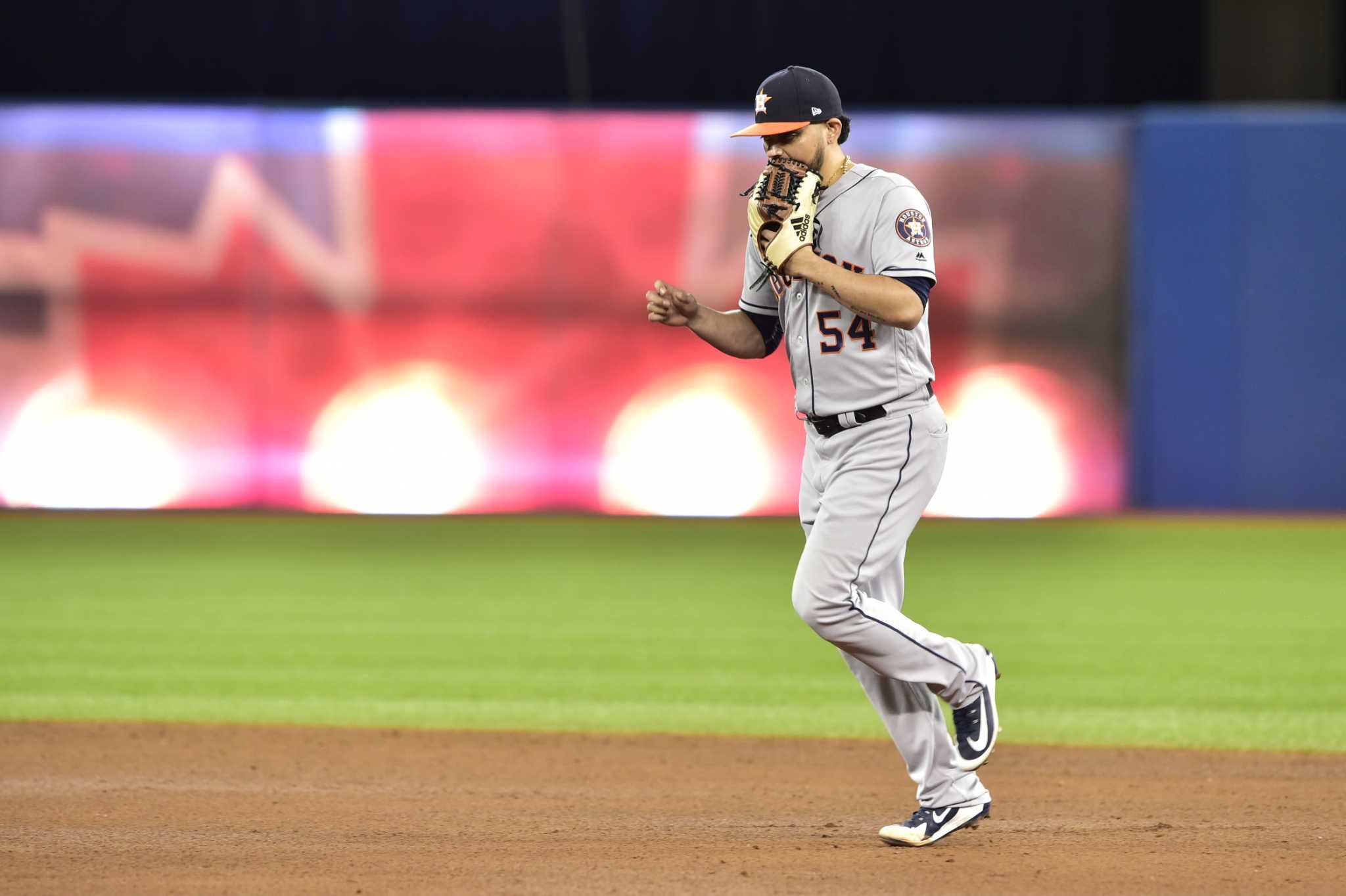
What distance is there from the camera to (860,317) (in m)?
4.14

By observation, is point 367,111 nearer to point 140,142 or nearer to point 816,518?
point 140,142

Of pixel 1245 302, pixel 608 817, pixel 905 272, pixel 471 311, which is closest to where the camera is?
pixel 905 272

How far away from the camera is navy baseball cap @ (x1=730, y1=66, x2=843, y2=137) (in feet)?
13.6

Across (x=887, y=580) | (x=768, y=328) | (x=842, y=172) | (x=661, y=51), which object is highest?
(x=661, y=51)

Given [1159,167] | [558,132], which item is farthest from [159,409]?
[1159,167]

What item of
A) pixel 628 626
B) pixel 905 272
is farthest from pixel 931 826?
pixel 628 626

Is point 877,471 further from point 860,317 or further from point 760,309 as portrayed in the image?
point 760,309

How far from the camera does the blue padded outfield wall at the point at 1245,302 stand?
13242mm

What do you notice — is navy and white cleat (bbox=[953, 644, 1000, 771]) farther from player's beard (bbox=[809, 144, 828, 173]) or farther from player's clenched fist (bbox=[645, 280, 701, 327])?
player's beard (bbox=[809, 144, 828, 173])

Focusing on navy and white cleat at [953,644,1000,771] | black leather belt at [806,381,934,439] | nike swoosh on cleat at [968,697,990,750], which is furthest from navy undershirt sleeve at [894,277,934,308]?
nike swoosh on cleat at [968,697,990,750]

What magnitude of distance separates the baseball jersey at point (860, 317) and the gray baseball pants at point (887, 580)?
0.29 ft

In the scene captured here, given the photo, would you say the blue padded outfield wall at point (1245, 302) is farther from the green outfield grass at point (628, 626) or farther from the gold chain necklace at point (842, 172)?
the gold chain necklace at point (842, 172)

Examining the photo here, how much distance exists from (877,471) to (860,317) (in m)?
0.39

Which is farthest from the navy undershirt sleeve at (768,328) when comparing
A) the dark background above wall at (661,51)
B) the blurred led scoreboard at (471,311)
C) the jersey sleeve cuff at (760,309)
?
the dark background above wall at (661,51)
